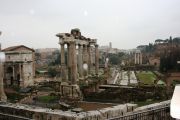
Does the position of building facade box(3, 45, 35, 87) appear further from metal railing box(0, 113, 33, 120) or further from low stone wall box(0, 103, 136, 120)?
low stone wall box(0, 103, 136, 120)

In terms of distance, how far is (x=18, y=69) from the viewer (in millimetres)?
53125

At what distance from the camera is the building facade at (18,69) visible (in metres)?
52.7

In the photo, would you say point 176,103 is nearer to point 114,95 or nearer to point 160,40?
point 114,95

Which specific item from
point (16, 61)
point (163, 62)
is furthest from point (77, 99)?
point (163, 62)

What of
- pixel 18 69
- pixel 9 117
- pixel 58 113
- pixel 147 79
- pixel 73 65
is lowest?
pixel 147 79

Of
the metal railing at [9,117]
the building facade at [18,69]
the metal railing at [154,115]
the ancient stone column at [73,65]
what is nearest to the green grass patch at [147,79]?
the ancient stone column at [73,65]

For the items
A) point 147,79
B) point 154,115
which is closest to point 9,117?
point 154,115

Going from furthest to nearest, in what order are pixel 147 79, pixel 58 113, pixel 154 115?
pixel 147 79
pixel 154 115
pixel 58 113

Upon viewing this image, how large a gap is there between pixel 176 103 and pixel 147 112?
6899mm

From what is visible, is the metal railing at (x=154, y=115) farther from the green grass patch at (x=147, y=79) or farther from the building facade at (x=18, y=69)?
the building facade at (x=18, y=69)

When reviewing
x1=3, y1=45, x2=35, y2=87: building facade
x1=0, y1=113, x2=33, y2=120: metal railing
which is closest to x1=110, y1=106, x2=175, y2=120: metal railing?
x1=0, y1=113, x2=33, y2=120: metal railing

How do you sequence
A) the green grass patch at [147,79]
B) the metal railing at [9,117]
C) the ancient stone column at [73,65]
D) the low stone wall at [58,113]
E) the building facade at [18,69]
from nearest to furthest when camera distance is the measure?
the low stone wall at [58,113] → the metal railing at [9,117] → the ancient stone column at [73,65] → the green grass patch at [147,79] → the building facade at [18,69]

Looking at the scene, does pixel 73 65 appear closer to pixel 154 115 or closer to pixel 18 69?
pixel 154 115

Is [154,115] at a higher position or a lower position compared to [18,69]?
lower
